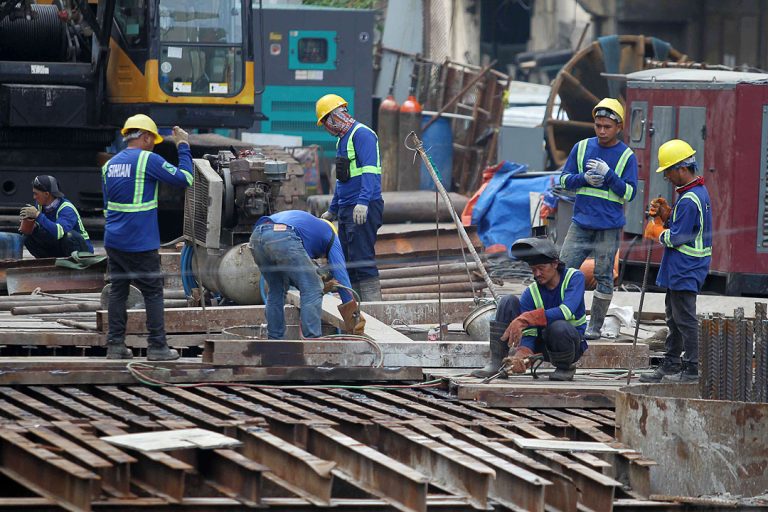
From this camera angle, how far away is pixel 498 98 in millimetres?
24172

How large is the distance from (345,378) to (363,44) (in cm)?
1551

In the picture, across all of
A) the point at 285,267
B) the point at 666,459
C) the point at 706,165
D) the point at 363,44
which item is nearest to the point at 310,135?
the point at 363,44

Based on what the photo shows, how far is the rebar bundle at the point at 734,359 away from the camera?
964 centimetres

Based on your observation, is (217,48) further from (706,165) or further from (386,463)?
(386,463)

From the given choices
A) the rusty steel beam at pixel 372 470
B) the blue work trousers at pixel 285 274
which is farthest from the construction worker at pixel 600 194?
the rusty steel beam at pixel 372 470

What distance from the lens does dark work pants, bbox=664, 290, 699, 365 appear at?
1081 cm

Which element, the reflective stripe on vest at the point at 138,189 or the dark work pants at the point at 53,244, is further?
the dark work pants at the point at 53,244

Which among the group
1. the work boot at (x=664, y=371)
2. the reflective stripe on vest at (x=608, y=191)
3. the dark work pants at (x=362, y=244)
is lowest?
the work boot at (x=664, y=371)

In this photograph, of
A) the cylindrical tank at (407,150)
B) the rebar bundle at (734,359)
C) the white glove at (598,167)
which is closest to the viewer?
the rebar bundle at (734,359)

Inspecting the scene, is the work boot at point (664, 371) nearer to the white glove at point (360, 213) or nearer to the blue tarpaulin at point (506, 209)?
the white glove at point (360, 213)

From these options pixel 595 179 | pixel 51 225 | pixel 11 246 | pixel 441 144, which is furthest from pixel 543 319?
pixel 441 144

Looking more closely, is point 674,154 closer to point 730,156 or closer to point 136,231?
point 136,231

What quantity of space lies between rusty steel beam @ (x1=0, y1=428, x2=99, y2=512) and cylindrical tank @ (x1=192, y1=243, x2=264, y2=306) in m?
4.29

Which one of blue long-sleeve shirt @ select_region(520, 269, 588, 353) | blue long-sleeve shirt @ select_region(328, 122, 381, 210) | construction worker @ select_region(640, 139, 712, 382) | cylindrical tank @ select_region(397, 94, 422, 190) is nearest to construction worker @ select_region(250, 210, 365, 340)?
blue long-sleeve shirt @ select_region(520, 269, 588, 353)
